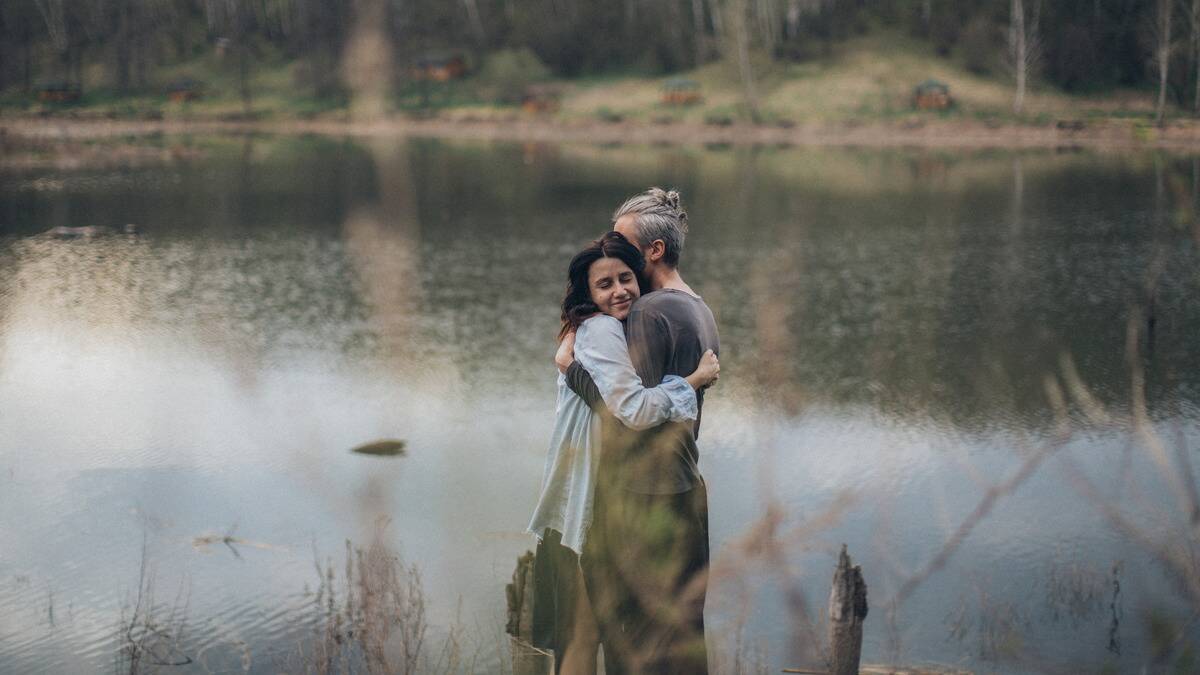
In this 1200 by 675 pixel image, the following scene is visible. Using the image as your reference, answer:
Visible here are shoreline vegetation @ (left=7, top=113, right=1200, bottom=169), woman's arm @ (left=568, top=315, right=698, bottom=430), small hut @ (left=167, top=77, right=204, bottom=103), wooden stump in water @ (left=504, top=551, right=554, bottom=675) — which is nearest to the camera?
woman's arm @ (left=568, top=315, right=698, bottom=430)

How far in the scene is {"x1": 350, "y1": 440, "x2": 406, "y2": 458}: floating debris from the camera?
9.73 metres

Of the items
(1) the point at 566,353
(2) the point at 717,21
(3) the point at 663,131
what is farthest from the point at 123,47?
(1) the point at 566,353

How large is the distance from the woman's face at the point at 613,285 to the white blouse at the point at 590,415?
0.06 m

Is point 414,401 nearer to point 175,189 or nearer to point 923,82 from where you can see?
point 175,189

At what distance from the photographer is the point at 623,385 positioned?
3.89 m

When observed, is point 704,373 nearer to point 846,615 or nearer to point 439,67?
point 846,615

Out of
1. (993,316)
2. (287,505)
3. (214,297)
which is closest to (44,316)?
(214,297)

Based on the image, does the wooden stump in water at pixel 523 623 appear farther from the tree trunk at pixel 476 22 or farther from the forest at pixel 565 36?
the tree trunk at pixel 476 22

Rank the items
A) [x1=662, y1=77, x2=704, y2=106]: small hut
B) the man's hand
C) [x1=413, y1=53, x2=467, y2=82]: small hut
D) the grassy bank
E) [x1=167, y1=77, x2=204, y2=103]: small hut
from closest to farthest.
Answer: the man's hand, the grassy bank, [x1=662, y1=77, x2=704, y2=106]: small hut, [x1=167, y1=77, x2=204, y2=103]: small hut, [x1=413, y1=53, x2=467, y2=82]: small hut

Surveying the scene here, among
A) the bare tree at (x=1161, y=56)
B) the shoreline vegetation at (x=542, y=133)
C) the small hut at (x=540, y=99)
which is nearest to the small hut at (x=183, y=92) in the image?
the shoreline vegetation at (x=542, y=133)

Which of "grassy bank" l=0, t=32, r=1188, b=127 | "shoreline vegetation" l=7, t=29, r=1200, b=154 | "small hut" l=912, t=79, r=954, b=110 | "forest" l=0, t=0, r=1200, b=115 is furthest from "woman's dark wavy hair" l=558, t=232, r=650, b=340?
"forest" l=0, t=0, r=1200, b=115

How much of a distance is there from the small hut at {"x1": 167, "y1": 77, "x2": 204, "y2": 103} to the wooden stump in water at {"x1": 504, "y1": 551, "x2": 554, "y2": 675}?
204ft

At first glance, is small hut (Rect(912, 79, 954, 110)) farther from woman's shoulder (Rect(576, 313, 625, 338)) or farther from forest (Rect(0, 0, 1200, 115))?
woman's shoulder (Rect(576, 313, 625, 338))

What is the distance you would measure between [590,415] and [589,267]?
52cm
